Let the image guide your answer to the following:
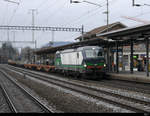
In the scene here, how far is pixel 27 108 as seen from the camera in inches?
385

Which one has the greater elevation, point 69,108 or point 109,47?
point 109,47

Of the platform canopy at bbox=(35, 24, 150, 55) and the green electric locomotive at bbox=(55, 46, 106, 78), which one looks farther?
the green electric locomotive at bbox=(55, 46, 106, 78)

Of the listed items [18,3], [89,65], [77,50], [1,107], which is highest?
[18,3]

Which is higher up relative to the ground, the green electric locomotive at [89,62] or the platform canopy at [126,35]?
the platform canopy at [126,35]

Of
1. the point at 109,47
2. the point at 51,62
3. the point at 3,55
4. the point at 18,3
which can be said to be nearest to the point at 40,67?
the point at 51,62

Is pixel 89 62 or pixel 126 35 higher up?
pixel 126 35

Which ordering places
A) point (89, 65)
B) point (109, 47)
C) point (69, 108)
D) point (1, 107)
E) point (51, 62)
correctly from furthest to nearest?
point (51, 62) → point (109, 47) → point (89, 65) → point (1, 107) → point (69, 108)

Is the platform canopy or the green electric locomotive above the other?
the platform canopy

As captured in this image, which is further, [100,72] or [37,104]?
[100,72]

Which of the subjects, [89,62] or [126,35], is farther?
[126,35]

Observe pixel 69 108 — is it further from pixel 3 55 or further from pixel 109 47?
pixel 3 55

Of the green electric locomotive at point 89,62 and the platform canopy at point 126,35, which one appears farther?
the green electric locomotive at point 89,62

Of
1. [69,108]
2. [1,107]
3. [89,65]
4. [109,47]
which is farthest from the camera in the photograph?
[109,47]

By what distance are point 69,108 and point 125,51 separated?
110 feet
